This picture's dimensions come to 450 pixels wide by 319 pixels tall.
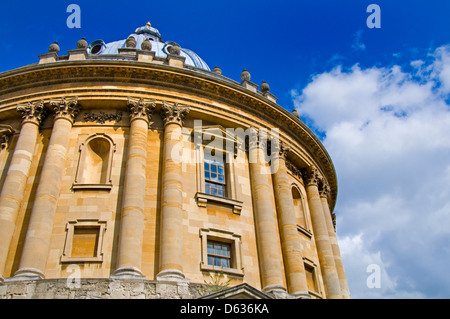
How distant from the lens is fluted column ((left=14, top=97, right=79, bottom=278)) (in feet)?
59.6

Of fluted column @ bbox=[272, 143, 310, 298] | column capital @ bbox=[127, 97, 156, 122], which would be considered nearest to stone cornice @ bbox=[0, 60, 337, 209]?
column capital @ bbox=[127, 97, 156, 122]

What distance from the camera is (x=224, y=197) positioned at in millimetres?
22781

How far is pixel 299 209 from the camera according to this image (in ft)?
94.4

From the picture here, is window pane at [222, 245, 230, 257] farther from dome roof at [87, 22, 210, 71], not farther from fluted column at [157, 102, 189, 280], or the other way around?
dome roof at [87, 22, 210, 71]

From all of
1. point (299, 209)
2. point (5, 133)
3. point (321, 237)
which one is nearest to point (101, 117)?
point (5, 133)

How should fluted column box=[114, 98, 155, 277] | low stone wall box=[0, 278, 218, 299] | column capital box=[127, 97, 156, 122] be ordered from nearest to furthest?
low stone wall box=[0, 278, 218, 299] < fluted column box=[114, 98, 155, 277] < column capital box=[127, 97, 156, 122]

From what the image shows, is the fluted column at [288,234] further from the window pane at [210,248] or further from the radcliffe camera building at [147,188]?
the window pane at [210,248]

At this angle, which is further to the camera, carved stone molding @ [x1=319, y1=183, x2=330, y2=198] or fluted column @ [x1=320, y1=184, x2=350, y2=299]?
carved stone molding @ [x1=319, y1=183, x2=330, y2=198]

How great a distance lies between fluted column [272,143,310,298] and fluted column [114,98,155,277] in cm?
809

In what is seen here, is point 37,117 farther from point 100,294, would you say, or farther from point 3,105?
point 100,294

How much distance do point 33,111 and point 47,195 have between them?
577 centimetres

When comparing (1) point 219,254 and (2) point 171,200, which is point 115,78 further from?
(1) point 219,254

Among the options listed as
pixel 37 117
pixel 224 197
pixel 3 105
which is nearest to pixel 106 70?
pixel 37 117
